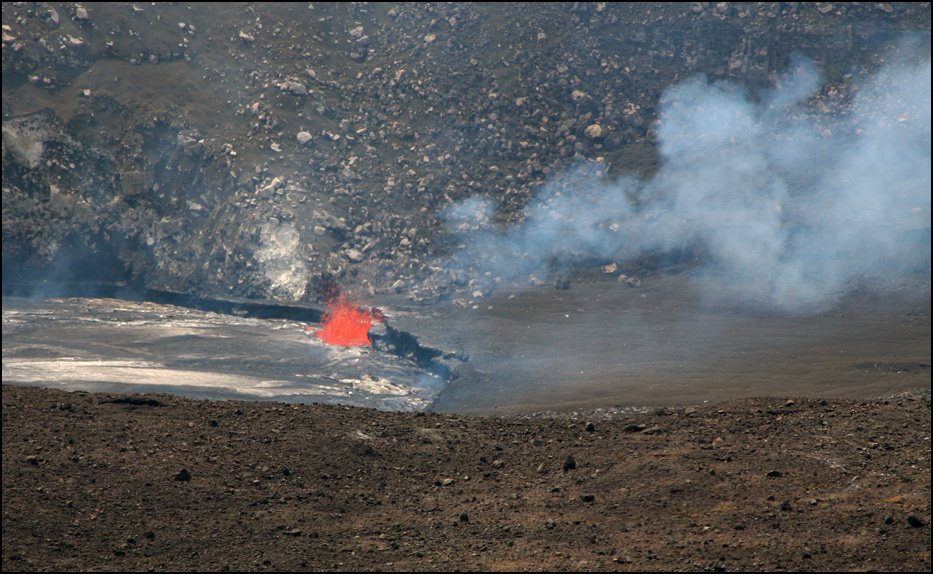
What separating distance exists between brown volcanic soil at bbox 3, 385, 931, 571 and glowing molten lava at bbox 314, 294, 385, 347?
9604 mm

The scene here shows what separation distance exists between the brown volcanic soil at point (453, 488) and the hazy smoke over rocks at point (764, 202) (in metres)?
12.2

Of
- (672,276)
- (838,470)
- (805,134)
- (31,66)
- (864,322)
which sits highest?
(31,66)

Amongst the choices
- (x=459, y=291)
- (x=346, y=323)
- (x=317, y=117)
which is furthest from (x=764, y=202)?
(x=317, y=117)

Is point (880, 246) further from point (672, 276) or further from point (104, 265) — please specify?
point (104, 265)

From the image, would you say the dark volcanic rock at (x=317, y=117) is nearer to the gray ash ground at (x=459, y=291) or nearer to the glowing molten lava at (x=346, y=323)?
the gray ash ground at (x=459, y=291)

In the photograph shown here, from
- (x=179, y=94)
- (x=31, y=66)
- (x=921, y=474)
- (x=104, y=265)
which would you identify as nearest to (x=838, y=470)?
(x=921, y=474)

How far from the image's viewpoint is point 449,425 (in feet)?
43.9

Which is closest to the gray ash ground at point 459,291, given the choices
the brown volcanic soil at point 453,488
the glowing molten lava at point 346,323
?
the brown volcanic soil at point 453,488

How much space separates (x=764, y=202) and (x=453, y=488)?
1880 centimetres

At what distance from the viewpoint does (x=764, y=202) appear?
2566 cm

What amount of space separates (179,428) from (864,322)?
17.9 meters

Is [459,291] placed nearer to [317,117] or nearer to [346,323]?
[346,323]

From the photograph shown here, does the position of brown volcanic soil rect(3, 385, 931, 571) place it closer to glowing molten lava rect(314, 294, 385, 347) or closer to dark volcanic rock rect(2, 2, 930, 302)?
glowing molten lava rect(314, 294, 385, 347)

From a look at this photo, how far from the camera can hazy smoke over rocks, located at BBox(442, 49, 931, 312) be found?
939 inches
